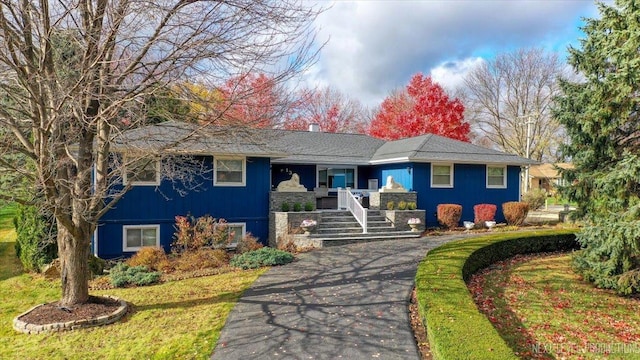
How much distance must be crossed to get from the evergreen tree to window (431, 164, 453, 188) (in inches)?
238

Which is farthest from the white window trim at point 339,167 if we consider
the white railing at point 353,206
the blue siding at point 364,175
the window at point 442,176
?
the window at point 442,176

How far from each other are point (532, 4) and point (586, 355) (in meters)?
11.3

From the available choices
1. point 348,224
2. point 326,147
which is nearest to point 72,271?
point 348,224

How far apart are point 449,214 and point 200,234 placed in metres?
9.35

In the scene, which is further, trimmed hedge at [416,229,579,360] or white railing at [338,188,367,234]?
white railing at [338,188,367,234]

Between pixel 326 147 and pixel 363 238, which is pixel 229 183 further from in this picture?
pixel 326 147

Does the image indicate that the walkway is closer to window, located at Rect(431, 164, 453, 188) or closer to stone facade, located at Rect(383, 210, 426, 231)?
stone facade, located at Rect(383, 210, 426, 231)

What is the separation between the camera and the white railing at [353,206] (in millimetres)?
13508

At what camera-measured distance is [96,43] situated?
5.42m

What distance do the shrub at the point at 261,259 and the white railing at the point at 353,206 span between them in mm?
4125

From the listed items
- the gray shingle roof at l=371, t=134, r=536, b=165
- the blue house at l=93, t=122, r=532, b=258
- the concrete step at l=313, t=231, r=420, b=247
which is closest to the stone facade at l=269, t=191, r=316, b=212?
the blue house at l=93, t=122, r=532, b=258

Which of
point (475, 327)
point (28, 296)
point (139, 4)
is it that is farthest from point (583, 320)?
point (28, 296)

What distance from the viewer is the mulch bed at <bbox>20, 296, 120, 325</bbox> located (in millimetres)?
6180

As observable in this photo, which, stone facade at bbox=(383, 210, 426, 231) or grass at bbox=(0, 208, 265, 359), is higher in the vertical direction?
stone facade at bbox=(383, 210, 426, 231)
